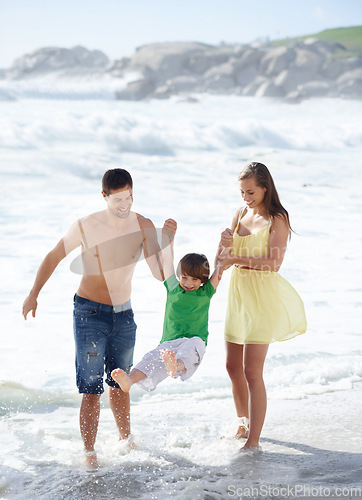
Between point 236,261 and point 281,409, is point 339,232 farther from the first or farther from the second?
point 236,261

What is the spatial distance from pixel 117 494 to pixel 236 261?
1298 millimetres

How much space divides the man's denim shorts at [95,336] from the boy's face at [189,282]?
0.33 metres

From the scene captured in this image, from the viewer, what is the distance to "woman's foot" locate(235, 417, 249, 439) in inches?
145

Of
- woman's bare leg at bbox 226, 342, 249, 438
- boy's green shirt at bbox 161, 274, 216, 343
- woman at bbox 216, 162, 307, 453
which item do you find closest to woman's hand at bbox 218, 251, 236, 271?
woman at bbox 216, 162, 307, 453

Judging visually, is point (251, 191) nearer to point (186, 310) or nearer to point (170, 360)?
point (186, 310)

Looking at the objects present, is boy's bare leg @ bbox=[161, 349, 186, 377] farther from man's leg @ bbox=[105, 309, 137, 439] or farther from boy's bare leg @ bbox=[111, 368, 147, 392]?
man's leg @ bbox=[105, 309, 137, 439]

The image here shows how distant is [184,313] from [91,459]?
3.00ft

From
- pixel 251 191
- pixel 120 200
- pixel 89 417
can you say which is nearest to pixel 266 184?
pixel 251 191

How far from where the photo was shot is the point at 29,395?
14.8ft

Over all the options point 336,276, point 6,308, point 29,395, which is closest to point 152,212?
point 336,276

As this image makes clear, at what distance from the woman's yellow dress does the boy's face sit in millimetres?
303

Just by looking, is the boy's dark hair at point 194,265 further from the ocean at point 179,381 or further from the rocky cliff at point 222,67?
the rocky cliff at point 222,67

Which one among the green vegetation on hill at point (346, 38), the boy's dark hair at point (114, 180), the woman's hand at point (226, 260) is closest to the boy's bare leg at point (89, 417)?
the woman's hand at point (226, 260)

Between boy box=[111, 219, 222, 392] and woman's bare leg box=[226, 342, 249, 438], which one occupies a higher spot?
boy box=[111, 219, 222, 392]
